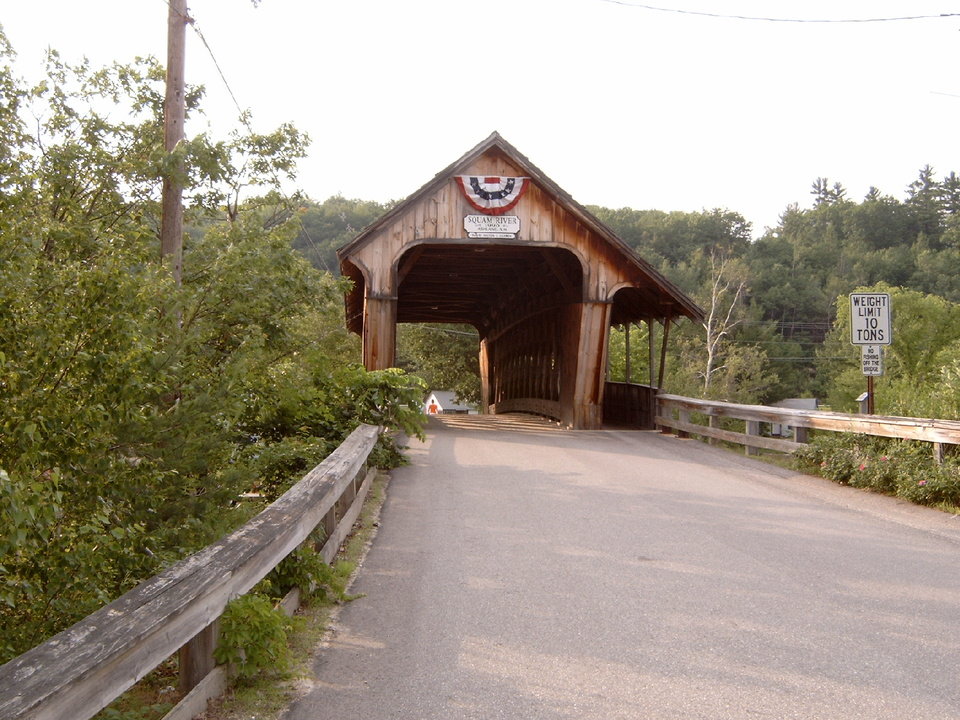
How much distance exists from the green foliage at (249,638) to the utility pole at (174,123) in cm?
602

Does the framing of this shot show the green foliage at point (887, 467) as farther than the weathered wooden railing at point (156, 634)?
Yes

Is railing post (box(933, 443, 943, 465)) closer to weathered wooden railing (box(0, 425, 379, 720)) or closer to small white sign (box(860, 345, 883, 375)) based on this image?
small white sign (box(860, 345, 883, 375))

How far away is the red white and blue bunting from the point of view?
62.6 ft

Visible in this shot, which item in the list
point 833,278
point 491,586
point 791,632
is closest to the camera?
point 791,632

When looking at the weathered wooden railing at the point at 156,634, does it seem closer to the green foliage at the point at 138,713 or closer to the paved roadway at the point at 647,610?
the green foliage at the point at 138,713

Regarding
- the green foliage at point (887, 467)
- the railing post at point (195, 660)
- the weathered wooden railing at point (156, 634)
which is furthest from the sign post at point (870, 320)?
the railing post at point (195, 660)

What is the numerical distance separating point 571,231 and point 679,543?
12588 mm

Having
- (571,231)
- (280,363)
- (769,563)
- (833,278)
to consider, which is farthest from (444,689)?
(833,278)

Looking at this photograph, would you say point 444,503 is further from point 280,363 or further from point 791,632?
point 791,632

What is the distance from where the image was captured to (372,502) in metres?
9.50

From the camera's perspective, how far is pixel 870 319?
482 inches

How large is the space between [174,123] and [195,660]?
7957 millimetres

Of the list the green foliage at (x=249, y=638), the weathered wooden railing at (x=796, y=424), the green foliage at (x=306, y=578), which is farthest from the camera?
the weathered wooden railing at (x=796, y=424)

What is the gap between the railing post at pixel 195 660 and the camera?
404 cm
